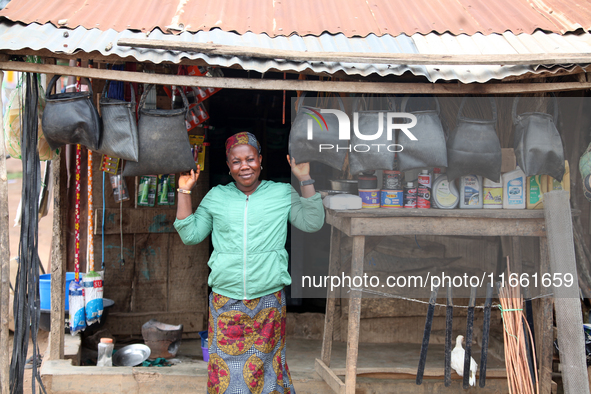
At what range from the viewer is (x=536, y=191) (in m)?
3.28

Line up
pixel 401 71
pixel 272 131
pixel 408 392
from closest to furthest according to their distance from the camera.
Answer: pixel 401 71, pixel 408 392, pixel 272 131

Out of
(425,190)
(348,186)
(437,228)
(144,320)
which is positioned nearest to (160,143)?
(348,186)

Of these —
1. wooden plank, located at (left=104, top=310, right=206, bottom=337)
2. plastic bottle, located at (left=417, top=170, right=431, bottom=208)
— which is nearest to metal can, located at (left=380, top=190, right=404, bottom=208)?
plastic bottle, located at (left=417, top=170, right=431, bottom=208)

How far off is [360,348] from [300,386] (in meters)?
0.86

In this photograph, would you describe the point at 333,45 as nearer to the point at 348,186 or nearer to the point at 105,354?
the point at 348,186

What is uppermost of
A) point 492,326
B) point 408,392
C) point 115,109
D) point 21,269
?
point 115,109

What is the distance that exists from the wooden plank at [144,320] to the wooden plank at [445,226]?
2.14 meters

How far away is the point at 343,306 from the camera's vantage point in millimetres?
4469

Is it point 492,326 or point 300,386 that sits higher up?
point 492,326

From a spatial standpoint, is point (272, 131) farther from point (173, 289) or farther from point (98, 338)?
point (98, 338)

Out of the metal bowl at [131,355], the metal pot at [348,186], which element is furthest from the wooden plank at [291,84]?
the metal bowl at [131,355]

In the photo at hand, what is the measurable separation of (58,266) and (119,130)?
1.47 m

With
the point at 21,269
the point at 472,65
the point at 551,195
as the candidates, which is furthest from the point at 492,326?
the point at 21,269

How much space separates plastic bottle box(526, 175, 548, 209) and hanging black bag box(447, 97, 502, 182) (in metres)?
0.33
